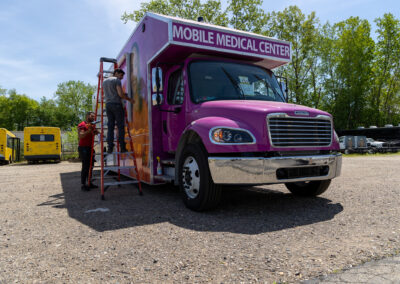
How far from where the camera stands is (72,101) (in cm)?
6900

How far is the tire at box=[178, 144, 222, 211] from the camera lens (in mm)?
4234

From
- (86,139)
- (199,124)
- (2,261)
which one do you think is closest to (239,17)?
(86,139)

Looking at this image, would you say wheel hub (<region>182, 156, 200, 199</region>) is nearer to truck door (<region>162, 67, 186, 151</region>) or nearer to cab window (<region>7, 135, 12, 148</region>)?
truck door (<region>162, 67, 186, 151</region>)

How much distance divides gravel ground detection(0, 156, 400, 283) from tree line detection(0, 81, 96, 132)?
6649 cm

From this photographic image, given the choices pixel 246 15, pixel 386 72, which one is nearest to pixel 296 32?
pixel 246 15

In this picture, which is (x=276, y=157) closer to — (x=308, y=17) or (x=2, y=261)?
(x=2, y=261)

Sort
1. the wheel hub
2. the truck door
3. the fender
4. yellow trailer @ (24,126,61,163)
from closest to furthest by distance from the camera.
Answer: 1. the fender
2. the wheel hub
3. the truck door
4. yellow trailer @ (24,126,61,163)

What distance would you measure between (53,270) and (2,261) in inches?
24.3

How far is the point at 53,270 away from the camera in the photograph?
2602mm

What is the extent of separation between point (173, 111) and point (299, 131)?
2268 millimetres

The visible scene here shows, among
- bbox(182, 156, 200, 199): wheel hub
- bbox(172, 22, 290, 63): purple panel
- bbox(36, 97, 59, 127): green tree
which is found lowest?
bbox(182, 156, 200, 199): wheel hub

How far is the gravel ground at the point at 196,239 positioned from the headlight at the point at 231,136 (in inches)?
42.1

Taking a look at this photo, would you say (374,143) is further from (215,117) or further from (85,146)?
(215,117)

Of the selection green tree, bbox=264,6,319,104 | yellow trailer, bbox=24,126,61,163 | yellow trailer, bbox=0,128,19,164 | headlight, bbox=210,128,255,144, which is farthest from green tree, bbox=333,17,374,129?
headlight, bbox=210,128,255,144
